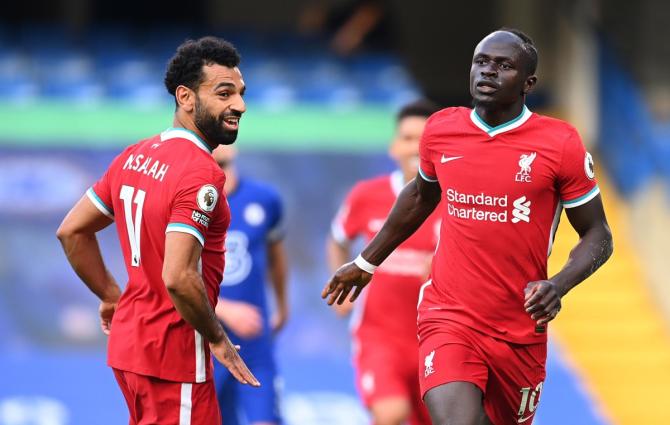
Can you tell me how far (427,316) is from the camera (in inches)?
239

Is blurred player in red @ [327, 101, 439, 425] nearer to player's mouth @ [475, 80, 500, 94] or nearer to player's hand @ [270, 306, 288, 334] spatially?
player's hand @ [270, 306, 288, 334]

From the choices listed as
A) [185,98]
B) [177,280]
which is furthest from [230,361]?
[185,98]

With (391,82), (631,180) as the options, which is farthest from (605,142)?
(391,82)

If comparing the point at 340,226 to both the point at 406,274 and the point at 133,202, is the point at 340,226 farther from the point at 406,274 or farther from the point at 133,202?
the point at 133,202

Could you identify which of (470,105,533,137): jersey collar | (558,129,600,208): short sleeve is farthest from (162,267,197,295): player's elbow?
(558,129,600,208): short sleeve

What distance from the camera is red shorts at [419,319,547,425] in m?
5.83

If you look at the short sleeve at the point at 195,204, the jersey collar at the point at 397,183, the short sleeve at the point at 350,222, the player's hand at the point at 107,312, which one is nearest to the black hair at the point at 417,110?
the jersey collar at the point at 397,183

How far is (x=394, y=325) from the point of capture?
8180 millimetres

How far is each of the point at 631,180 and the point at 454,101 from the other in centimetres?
465

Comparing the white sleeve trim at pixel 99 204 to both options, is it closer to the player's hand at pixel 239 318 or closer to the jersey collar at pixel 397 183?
the player's hand at pixel 239 318

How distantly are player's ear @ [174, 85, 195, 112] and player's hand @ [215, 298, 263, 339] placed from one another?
217 centimetres

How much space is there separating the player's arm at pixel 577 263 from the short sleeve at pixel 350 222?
2955 millimetres

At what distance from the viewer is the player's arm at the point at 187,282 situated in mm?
5277

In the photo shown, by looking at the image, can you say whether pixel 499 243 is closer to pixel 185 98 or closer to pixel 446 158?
pixel 446 158
